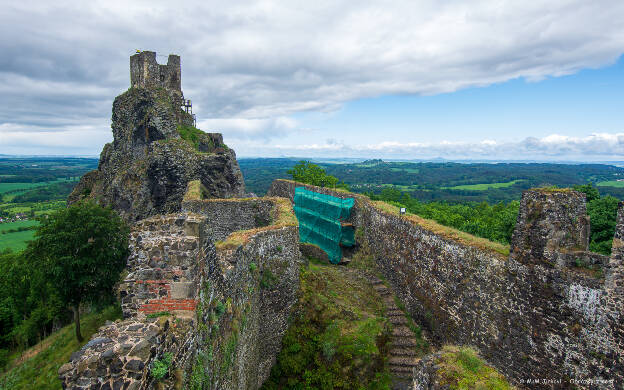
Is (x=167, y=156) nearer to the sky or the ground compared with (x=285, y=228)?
nearer to the sky

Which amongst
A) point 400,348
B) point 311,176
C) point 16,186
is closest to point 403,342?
point 400,348

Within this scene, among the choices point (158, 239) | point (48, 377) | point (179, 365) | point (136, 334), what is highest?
point (158, 239)

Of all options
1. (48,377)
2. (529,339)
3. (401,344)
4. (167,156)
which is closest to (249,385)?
(401,344)

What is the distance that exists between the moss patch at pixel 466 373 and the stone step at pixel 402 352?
279 inches

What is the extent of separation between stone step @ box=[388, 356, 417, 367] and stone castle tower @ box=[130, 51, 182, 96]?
28.0m

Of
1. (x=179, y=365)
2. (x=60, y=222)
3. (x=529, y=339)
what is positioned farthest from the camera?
(x=60, y=222)

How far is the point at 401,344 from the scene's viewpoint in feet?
42.7

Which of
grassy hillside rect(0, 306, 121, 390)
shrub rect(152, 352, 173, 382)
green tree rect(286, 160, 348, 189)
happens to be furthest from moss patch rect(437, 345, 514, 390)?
green tree rect(286, 160, 348, 189)

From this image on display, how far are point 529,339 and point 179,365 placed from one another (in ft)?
29.5

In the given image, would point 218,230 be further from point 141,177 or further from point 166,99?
point 166,99

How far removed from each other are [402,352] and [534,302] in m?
5.64

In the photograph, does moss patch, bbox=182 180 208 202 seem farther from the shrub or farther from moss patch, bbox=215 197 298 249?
the shrub

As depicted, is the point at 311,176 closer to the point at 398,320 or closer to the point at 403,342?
the point at 398,320

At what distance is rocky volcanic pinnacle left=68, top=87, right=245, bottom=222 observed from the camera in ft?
81.1
